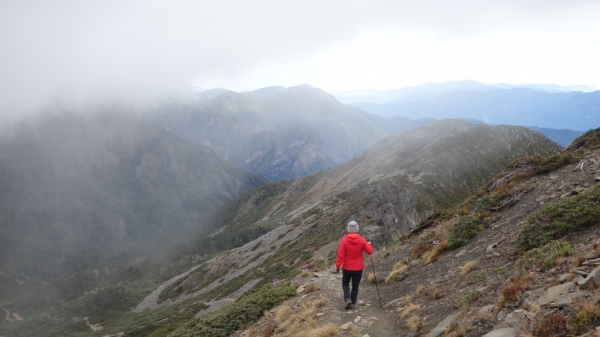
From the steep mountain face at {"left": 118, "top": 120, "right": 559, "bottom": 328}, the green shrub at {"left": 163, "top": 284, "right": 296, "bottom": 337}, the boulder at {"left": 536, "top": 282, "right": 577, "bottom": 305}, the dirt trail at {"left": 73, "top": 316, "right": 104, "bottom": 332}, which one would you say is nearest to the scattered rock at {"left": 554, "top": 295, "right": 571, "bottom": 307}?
the boulder at {"left": 536, "top": 282, "right": 577, "bottom": 305}

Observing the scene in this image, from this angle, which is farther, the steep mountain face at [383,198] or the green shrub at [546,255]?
the steep mountain face at [383,198]

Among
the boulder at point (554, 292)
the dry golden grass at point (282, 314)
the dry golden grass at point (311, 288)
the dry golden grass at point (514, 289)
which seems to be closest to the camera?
the boulder at point (554, 292)

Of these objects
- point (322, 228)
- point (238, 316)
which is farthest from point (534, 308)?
point (322, 228)

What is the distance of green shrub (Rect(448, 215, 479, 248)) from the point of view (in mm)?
16297

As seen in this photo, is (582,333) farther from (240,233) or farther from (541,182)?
(240,233)

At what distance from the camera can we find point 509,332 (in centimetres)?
698

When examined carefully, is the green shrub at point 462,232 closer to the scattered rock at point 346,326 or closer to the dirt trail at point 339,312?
the dirt trail at point 339,312

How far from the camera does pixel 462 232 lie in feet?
54.9

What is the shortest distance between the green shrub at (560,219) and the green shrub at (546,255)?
110 centimetres

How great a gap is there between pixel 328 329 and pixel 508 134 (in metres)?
182

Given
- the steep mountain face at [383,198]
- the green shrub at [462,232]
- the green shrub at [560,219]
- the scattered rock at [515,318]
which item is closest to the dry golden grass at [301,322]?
the scattered rock at [515,318]

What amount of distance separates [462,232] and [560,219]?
17.4 ft

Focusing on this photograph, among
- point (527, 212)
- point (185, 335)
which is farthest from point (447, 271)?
point (185, 335)

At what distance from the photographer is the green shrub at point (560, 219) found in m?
11.1
